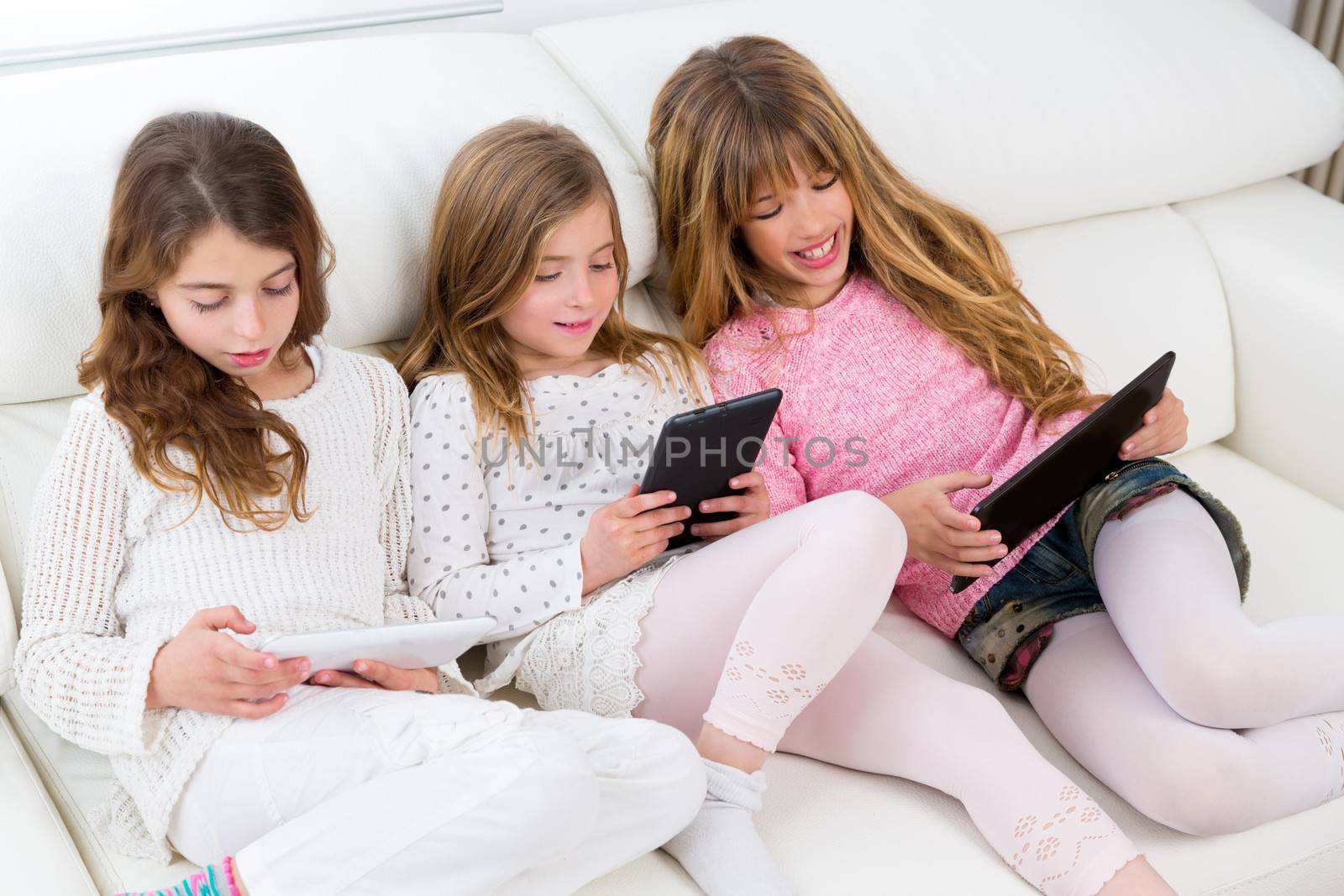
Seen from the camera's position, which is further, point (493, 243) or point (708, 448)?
point (493, 243)

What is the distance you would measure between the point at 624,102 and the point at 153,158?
2.02ft

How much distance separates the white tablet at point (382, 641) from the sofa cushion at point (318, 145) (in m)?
0.40

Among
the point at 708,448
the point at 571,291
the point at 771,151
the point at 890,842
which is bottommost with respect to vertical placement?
the point at 890,842

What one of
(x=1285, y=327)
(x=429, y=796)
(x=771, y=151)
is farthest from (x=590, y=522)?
(x=1285, y=327)

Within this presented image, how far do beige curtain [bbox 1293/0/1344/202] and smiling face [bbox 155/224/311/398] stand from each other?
80.9 inches

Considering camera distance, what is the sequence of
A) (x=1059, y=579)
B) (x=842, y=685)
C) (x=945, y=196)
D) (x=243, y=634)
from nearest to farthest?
(x=243, y=634), (x=842, y=685), (x=1059, y=579), (x=945, y=196)

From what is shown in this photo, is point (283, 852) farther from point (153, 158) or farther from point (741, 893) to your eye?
point (153, 158)

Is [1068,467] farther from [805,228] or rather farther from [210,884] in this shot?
[210,884]

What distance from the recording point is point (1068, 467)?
4.29 feet

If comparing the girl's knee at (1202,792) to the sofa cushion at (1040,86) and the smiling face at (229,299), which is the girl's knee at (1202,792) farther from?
the smiling face at (229,299)

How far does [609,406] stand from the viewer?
4.72 ft

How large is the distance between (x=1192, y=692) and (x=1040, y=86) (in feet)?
2.91

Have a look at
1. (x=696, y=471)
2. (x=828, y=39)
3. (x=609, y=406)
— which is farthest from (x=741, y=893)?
(x=828, y=39)

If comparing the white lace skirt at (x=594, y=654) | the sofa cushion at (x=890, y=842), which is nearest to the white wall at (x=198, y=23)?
the sofa cushion at (x=890, y=842)
